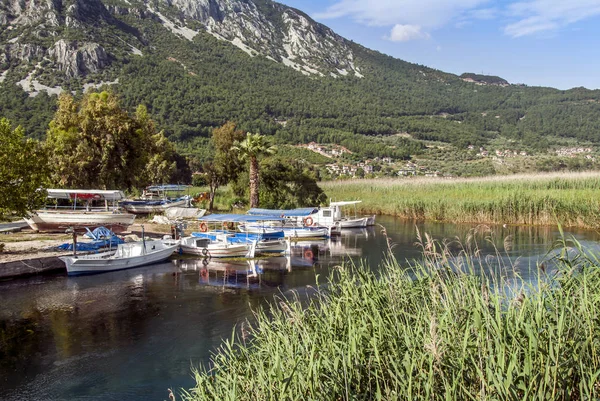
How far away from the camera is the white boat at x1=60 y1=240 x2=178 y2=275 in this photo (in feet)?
67.2

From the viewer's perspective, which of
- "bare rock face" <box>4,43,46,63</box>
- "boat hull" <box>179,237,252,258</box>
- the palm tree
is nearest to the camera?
"boat hull" <box>179,237,252,258</box>

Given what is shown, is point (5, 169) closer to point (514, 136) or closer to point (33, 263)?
point (33, 263)

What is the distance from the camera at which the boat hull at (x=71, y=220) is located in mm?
28625

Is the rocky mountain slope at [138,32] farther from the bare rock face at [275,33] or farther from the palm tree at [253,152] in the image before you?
the palm tree at [253,152]

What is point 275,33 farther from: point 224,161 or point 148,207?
point 148,207

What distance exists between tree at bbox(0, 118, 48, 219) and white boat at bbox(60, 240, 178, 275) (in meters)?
2.98

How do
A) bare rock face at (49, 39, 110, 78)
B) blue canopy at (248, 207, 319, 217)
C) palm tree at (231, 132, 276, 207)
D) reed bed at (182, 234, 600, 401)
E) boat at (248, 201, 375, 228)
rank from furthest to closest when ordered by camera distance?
1. bare rock face at (49, 39, 110, 78)
2. palm tree at (231, 132, 276, 207)
3. boat at (248, 201, 375, 228)
4. blue canopy at (248, 207, 319, 217)
5. reed bed at (182, 234, 600, 401)

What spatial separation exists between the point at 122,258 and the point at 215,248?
4.50m

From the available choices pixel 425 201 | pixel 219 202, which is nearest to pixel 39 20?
pixel 219 202

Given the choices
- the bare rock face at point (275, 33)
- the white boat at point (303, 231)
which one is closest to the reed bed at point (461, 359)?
the white boat at point (303, 231)

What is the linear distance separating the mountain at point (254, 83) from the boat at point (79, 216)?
146 ft

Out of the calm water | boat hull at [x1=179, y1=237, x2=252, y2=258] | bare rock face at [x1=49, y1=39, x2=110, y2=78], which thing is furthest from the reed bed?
bare rock face at [x1=49, y1=39, x2=110, y2=78]

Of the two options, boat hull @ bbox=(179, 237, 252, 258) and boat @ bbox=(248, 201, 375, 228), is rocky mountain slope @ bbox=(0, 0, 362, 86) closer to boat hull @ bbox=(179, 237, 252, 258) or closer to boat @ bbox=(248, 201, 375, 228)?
boat @ bbox=(248, 201, 375, 228)

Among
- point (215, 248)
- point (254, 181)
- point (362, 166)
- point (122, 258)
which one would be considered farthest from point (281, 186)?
point (362, 166)
